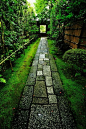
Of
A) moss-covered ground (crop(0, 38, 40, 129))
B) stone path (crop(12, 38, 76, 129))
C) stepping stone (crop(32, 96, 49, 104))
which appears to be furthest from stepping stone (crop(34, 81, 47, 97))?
moss-covered ground (crop(0, 38, 40, 129))

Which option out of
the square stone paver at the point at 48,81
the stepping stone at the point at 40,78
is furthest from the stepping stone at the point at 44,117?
the stepping stone at the point at 40,78

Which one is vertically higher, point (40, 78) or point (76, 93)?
point (40, 78)

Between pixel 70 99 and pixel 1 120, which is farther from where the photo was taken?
pixel 70 99

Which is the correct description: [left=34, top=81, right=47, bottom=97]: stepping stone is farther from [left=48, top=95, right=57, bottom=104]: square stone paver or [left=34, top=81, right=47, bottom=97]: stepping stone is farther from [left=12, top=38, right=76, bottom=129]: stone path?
[left=48, top=95, right=57, bottom=104]: square stone paver

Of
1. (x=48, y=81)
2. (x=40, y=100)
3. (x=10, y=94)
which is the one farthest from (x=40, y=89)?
(x=10, y=94)

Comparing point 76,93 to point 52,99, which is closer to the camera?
point 52,99

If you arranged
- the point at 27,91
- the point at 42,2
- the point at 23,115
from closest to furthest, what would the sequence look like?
the point at 23,115
the point at 27,91
the point at 42,2

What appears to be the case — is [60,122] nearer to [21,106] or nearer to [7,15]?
[21,106]

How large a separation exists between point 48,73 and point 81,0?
3.47 meters

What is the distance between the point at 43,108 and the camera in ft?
6.19

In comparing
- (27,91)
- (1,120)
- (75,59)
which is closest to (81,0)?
(75,59)

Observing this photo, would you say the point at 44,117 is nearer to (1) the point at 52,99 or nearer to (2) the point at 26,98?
(1) the point at 52,99

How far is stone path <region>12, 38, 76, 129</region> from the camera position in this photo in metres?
1.56

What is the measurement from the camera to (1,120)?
1.67 meters
